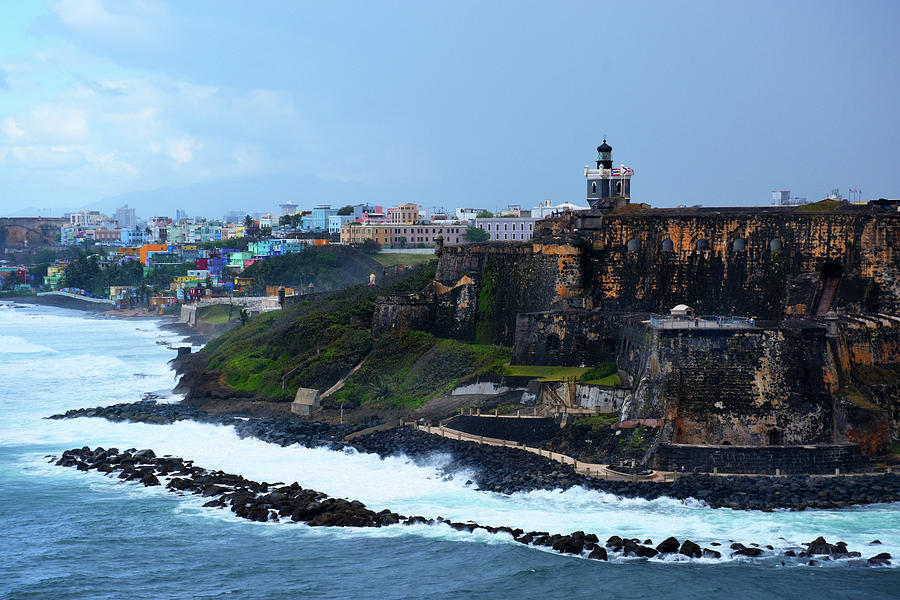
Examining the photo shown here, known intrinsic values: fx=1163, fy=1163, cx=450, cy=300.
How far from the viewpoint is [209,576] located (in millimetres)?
24797

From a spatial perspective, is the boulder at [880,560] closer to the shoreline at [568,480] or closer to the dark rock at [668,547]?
the shoreline at [568,480]

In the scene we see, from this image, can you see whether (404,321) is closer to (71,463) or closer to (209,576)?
(71,463)

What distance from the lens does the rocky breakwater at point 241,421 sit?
36.8 metres

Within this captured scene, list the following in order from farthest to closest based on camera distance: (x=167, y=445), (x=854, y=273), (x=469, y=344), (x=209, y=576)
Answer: (x=469, y=344), (x=167, y=445), (x=854, y=273), (x=209, y=576)

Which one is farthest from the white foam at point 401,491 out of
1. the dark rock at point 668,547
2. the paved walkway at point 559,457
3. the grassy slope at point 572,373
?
the grassy slope at point 572,373

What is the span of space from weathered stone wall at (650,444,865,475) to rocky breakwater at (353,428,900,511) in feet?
1.22

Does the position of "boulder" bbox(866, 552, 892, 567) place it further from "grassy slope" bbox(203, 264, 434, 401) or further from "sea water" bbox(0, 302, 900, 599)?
"grassy slope" bbox(203, 264, 434, 401)

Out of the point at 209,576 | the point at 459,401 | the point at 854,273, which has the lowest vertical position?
the point at 209,576

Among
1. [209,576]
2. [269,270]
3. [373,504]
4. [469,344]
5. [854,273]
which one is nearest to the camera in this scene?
[209,576]

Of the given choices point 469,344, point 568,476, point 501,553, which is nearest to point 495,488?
point 568,476

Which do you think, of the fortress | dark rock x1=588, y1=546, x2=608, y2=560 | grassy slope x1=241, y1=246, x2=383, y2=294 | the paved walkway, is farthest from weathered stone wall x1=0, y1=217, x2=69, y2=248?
dark rock x1=588, y1=546, x2=608, y2=560

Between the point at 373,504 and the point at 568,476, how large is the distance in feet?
16.3

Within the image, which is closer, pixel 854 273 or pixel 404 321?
pixel 854 273

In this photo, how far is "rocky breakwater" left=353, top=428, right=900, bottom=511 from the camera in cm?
2712
